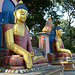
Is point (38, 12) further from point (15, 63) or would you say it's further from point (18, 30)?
point (15, 63)

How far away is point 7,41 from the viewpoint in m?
3.70

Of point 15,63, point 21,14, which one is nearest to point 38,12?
point 21,14

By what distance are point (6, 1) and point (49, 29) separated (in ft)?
13.6

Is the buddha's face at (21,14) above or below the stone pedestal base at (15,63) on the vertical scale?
above

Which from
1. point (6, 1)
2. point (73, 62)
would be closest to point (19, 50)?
point (6, 1)

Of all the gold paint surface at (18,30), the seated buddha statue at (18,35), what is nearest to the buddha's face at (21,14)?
the seated buddha statue at (18,35)

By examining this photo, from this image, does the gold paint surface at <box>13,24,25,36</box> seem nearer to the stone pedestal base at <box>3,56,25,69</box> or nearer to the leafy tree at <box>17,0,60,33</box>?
the stone pedestal base at <box>3,56,25,69</box>

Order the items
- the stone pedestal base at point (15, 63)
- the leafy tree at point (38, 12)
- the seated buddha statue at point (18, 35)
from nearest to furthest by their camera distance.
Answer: the stone pedestal base at point (15, 63) → the seated buddha statue at point (18, 35) → the leafy tree at point (38, 12)

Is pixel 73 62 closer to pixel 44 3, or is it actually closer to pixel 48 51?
pixel 48 51

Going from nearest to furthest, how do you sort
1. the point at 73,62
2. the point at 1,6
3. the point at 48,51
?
the point at 1,6
the point at 73,62
the point at 48,51

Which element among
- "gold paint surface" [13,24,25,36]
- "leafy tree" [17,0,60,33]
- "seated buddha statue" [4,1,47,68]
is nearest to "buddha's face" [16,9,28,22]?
"seated buddha statue" [4,1,47,68]

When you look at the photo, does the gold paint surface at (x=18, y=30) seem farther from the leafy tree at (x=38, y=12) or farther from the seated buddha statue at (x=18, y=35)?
the leafy tree at (x=38, y=12)

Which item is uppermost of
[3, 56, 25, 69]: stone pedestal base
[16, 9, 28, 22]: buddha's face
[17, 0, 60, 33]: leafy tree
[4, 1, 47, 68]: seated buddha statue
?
[17, 0, 60, 33]: leafy tree

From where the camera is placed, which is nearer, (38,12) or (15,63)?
(15,63)
